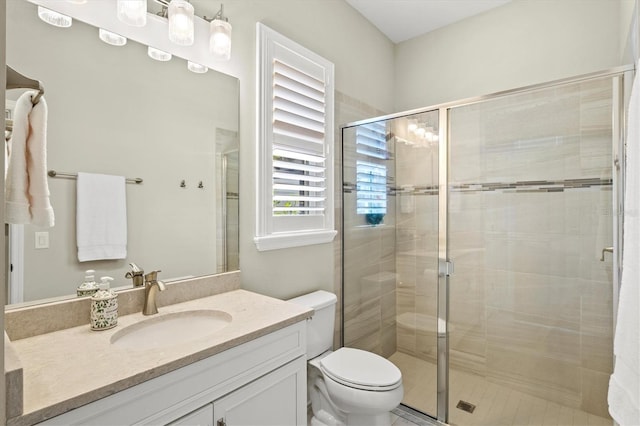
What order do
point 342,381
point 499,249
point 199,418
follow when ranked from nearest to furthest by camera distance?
1. point 199,418
2. point 342,381
3. point 499,249

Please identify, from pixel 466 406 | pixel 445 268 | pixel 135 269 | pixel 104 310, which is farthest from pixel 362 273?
pixel 104 310

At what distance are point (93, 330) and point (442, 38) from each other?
3.08 m

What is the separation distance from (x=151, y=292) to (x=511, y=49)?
9.32ft

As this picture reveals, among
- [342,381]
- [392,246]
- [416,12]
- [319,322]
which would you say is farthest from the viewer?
[416,12]

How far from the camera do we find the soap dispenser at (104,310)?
114cm

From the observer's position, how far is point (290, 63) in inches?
76.5

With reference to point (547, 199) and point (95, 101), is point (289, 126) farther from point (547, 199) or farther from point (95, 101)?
point (547, 199)

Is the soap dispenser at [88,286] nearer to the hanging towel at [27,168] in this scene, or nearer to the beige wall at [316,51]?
the hanging towel at [27,168]

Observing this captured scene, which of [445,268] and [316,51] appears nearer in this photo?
[445,268]

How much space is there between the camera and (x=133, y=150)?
1.35 meters

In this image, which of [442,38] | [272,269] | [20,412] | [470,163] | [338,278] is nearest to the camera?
[20,412]

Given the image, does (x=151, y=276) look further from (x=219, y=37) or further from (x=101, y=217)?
(x=219, y=37)

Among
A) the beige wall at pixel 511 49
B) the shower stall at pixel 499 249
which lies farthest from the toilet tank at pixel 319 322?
the beige wall at pixel 511 49

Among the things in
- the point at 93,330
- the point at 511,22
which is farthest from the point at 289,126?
the point at 511,22
